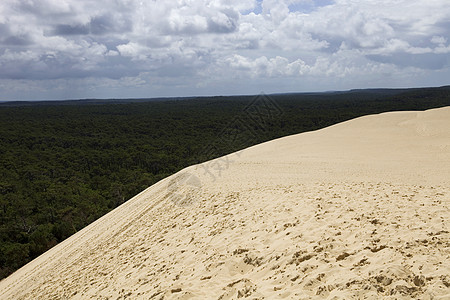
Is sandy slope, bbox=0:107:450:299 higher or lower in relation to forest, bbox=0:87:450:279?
higher

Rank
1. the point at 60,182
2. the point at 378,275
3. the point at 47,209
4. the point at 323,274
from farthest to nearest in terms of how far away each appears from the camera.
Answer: the point at 60,182
the point at 47,209
the point at 323,274
the point at 378,275

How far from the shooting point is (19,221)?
29984mm

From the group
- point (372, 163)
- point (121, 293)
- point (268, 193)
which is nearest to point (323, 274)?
point (121, 293)

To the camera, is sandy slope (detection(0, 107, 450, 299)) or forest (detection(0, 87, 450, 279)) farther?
forest (detection(0, 87, 450, 279))

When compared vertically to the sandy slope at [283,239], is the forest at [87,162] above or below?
below

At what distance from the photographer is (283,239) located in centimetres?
624

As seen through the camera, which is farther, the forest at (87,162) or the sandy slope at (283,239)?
the forest at (87,162)

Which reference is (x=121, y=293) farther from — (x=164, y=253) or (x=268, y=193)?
(x=268, y=193)

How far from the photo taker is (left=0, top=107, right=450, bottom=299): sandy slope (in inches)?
179

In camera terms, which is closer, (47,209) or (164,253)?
(164,253)

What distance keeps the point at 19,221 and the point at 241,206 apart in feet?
92.4

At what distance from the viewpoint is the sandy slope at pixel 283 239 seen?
14.9ft

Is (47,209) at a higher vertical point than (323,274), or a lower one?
lower

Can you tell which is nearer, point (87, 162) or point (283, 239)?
point (283, 239)
